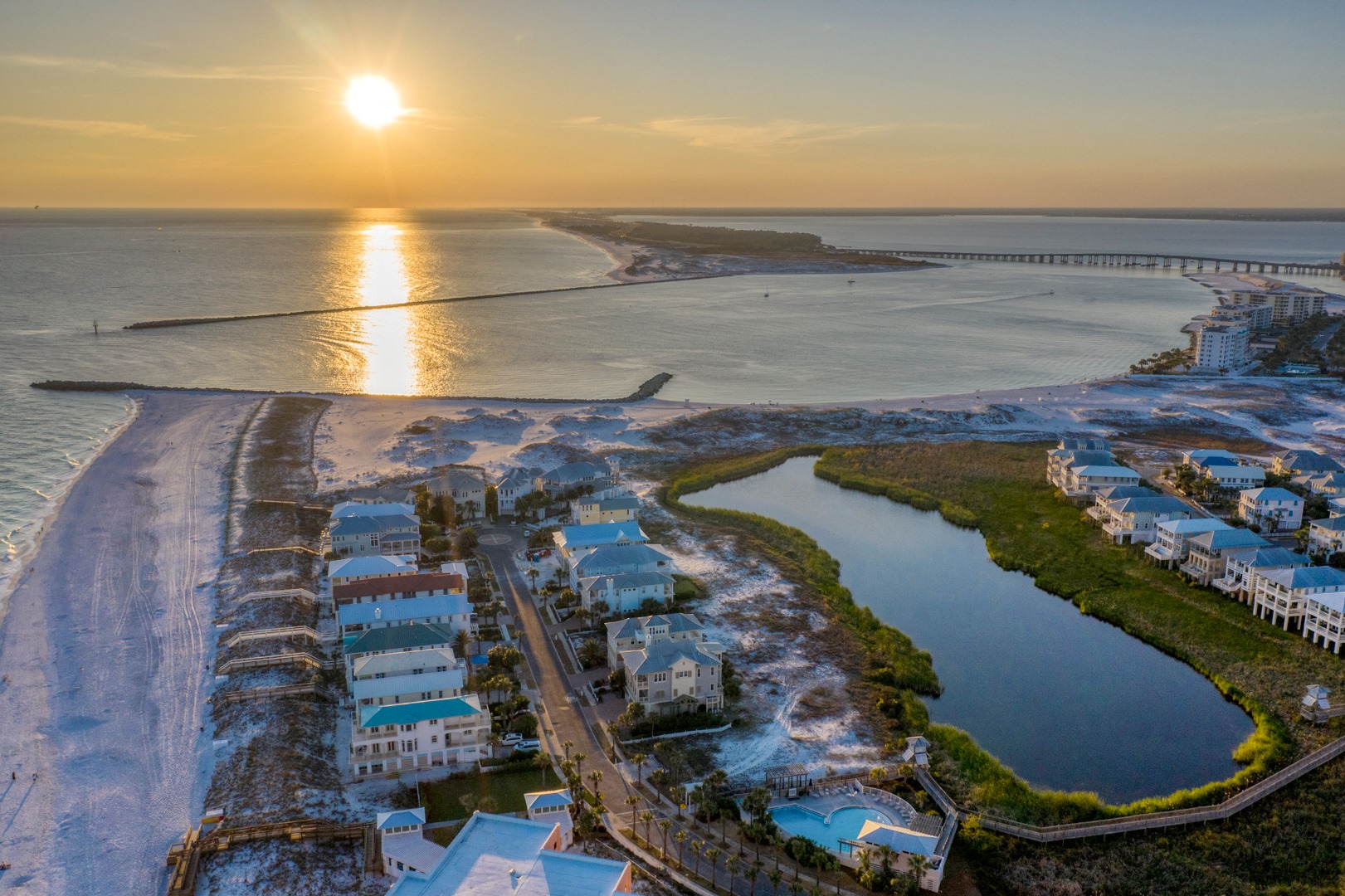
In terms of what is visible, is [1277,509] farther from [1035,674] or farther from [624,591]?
[624,591]

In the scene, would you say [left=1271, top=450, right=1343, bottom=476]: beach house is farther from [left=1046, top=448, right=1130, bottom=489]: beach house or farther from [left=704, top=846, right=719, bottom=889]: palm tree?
[left=704, top=846, right=719, bottom=889]: palm tree

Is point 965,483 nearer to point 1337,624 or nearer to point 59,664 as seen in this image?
point 1337,624

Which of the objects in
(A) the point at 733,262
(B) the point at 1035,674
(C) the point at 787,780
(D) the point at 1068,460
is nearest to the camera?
(C) the point at 787,780

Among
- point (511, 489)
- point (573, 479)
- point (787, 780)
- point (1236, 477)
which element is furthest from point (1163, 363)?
point (787, 780)

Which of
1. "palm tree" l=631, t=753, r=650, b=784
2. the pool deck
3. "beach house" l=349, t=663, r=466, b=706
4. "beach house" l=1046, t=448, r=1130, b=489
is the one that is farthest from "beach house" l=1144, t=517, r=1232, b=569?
"beach house" l=349, t=663, r=466, b=706

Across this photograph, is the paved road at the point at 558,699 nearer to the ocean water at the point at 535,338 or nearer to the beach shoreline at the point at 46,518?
the beach shoreline at the point at 46,518
